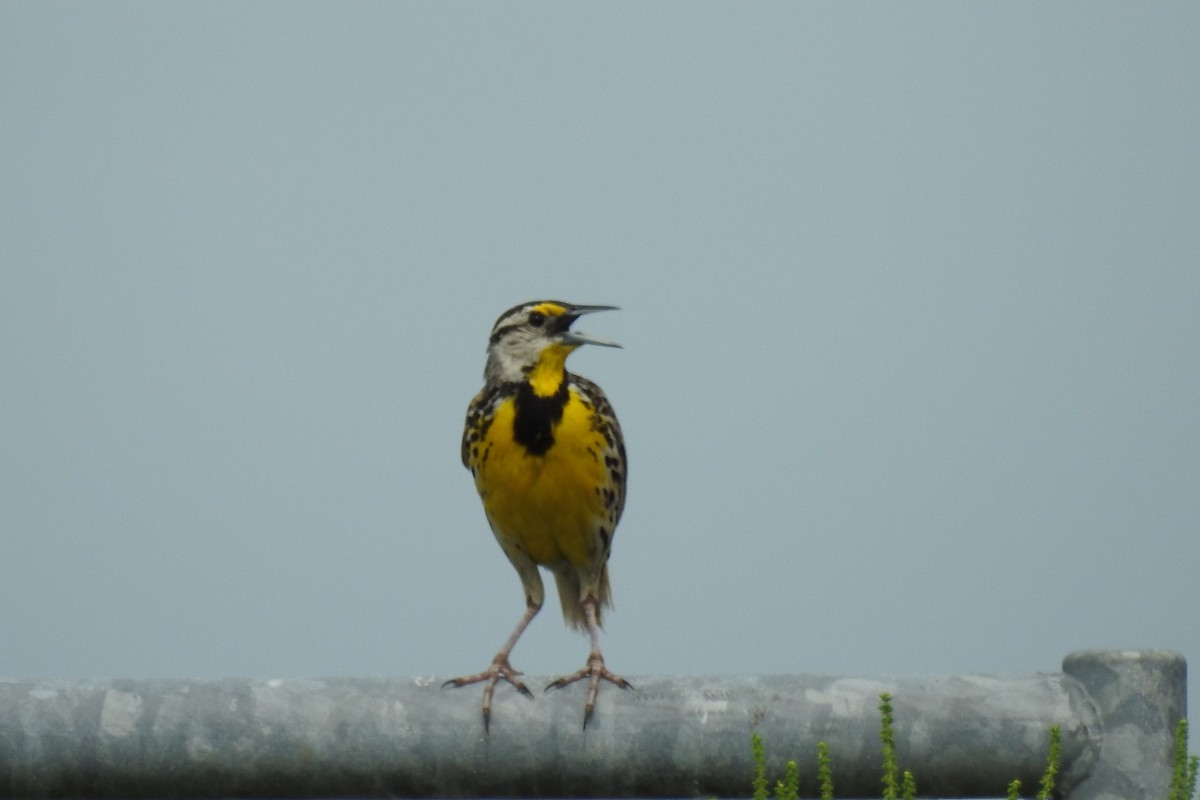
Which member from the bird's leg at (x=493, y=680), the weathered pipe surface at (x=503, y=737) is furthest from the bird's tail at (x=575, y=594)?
the weathered pipe surface at (x=503, y=737)

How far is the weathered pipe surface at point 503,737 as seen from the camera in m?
3.38

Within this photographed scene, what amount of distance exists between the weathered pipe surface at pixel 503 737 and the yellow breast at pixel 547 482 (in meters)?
2.73

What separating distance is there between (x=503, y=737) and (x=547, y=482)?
2.81 meters

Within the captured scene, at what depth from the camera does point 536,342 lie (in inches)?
257

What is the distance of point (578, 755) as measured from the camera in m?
3.43

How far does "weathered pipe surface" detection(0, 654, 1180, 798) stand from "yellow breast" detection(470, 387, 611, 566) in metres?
2.73

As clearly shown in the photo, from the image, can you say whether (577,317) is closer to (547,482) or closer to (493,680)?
(547,482)

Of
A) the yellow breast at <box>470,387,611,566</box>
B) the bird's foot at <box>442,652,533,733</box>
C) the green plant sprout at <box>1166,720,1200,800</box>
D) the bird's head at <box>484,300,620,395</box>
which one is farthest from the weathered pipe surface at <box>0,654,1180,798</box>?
the bird's head at <box>484,300,620,395</box>

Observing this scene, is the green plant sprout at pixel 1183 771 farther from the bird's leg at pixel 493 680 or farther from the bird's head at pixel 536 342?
the bird's head at pixel 536 342

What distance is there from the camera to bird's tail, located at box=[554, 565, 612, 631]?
6.78 m

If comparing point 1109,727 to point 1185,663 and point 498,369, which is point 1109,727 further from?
point 498,369

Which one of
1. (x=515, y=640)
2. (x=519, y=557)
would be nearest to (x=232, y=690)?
(x=515, y=640)

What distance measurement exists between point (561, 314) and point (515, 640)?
1300mm

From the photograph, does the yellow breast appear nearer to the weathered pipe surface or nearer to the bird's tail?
the bird's tail
